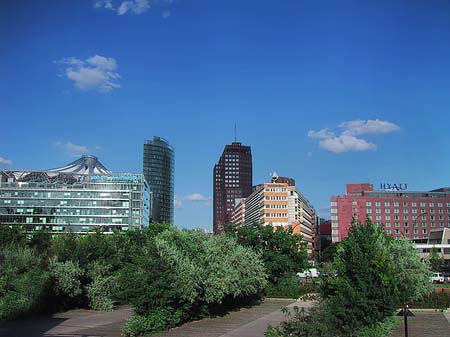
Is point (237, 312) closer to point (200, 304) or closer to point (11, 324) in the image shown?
point (200, 304)

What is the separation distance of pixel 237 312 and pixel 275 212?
309ft

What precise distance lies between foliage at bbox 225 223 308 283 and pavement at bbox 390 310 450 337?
14.0 m

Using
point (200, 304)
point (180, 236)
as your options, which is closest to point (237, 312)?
point (200, 304)

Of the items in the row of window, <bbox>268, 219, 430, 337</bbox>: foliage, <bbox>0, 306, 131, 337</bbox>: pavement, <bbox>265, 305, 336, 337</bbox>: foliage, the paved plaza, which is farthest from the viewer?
the row of window

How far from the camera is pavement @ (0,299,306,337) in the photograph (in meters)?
23.8

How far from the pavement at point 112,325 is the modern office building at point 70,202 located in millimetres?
115815

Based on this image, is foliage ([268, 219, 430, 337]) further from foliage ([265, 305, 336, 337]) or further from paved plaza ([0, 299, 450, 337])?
paved plaza ([0, 299, 450, 337])

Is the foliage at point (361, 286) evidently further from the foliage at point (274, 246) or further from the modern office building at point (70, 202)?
the modern office building at point (70, 202)

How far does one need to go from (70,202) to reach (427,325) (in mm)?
135994

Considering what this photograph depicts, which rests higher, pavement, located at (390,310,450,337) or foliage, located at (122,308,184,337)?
foliage, located at (122,308,184,337)

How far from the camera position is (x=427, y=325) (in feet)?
88.6

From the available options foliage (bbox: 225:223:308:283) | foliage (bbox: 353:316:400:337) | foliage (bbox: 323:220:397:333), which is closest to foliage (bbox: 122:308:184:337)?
foliage (bbox: 323:220:397:333)

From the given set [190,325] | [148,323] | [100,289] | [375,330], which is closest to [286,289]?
[100,289]

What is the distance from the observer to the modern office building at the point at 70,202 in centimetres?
14600
